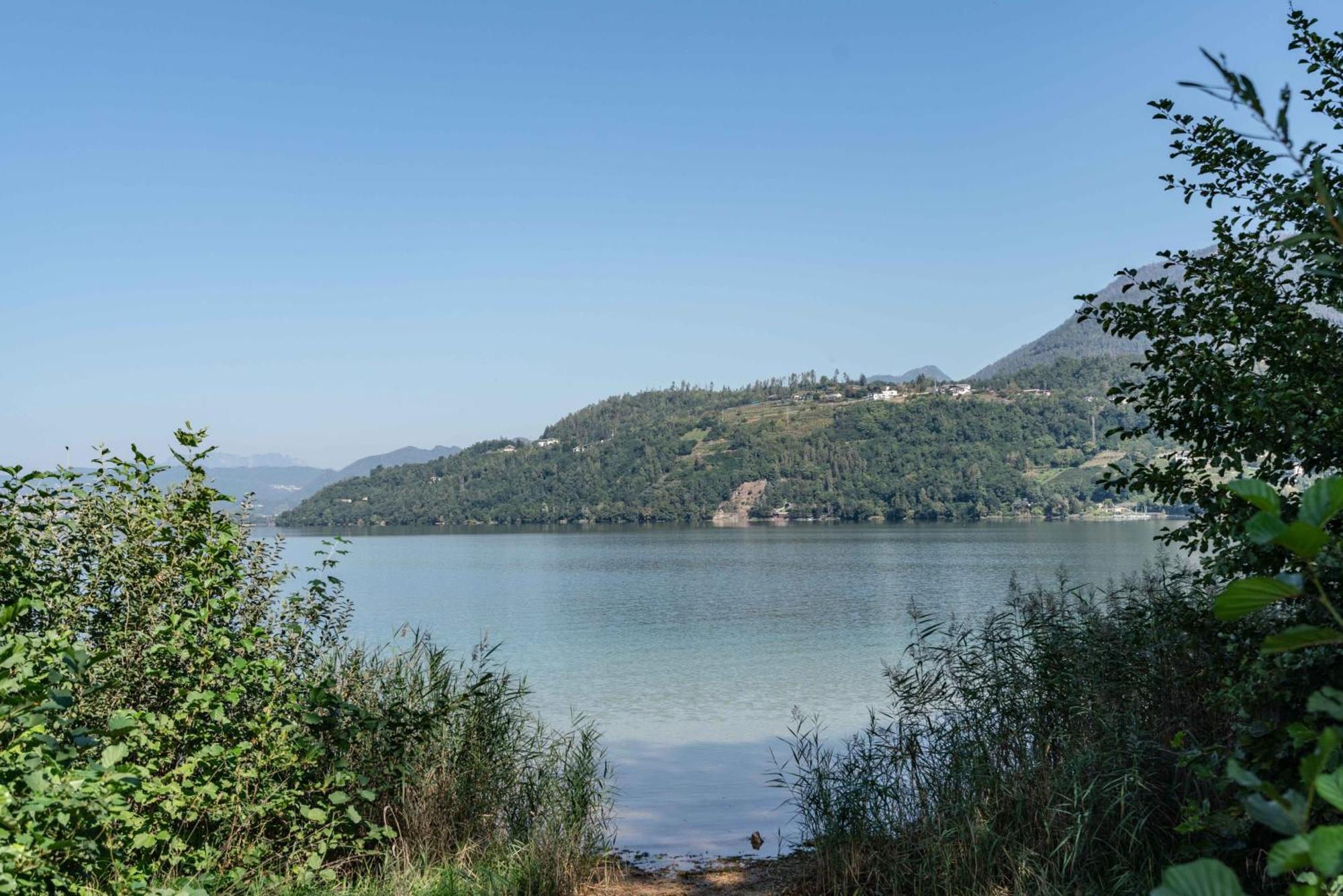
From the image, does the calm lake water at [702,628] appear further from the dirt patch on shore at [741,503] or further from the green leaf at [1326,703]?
the dirt patch on shore at [741,503]

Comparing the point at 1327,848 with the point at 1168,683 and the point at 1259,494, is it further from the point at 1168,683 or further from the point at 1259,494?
the point at 1168,683

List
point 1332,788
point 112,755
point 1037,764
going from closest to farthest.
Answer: point 1332,788, point 112,755, point 1037,764

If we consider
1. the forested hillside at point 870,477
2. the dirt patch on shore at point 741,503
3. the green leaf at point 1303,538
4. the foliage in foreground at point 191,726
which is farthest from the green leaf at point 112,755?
the dirt patch on shore at point 741,503

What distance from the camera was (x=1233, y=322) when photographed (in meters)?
6.36

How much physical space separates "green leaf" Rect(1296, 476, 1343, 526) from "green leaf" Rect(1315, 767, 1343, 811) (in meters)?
0.28

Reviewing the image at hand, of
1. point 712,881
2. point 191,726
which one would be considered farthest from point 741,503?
point 191,726

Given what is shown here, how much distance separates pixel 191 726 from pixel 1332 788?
22.6 ft

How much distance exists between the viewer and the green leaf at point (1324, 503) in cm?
114

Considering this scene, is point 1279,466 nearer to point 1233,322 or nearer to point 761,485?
point 1233,322

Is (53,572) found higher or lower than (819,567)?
higher

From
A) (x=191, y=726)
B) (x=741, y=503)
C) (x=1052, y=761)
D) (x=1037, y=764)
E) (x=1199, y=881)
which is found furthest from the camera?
(x=741, y=503)

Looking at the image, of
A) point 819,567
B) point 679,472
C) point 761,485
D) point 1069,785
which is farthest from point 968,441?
point 1069,785

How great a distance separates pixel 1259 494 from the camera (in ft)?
3.91

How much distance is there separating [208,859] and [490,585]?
4792 cm
